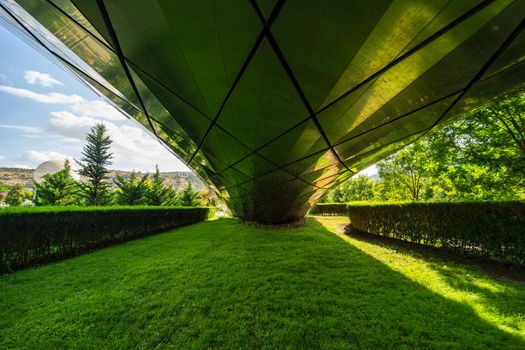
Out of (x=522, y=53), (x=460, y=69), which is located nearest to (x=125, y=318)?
(x=460, y=69)

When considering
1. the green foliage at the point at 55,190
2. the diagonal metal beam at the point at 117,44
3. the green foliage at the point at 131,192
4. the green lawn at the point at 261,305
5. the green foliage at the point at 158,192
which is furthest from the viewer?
the green foliage at the point at 158,192

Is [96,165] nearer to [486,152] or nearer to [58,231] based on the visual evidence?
[58,231]

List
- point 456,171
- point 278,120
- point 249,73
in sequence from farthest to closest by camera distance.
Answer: point 456,171
point 278,120
point 249,73

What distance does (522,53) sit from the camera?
7.32 feet

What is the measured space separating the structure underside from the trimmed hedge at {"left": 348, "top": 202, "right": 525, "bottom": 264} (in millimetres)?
2749

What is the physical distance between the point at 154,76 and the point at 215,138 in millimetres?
1866

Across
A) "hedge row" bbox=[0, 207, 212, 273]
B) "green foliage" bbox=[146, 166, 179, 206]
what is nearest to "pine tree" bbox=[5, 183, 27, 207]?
"green foliage" bbox=[146, 166, 179, 206]

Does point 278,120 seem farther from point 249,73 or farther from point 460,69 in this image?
point 460,69

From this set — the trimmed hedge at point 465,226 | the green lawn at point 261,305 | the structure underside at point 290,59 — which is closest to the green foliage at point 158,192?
the green lawn at point 261,305

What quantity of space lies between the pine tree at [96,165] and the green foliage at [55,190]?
11.2 ft

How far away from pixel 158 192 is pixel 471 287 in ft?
71.4

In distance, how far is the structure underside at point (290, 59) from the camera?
6.13 feet

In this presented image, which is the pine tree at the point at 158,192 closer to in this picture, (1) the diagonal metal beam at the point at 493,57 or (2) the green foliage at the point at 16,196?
(1) the diagonal metal beam at the point at 493,57

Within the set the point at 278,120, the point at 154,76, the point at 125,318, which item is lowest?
the point at 125,318
